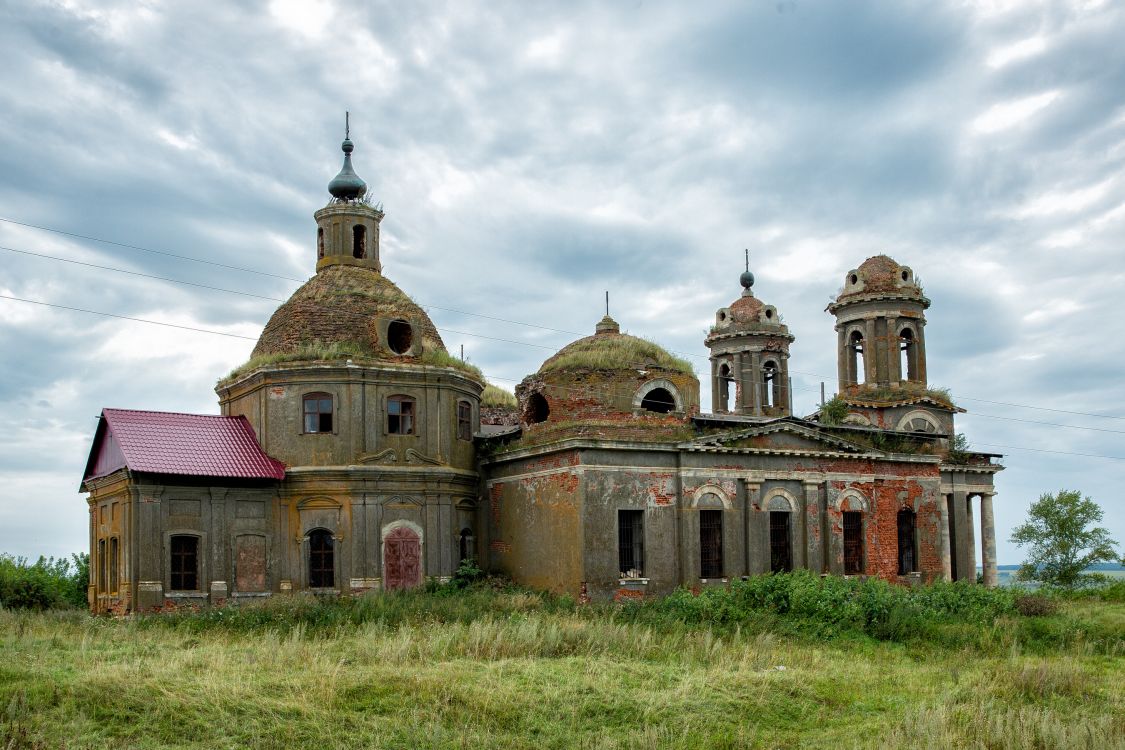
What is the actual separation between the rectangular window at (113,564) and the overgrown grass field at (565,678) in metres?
4.30

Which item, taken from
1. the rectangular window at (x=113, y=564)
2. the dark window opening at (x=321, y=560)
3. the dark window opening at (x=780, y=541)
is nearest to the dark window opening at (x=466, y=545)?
the dark window opening at (x=321, y=560)

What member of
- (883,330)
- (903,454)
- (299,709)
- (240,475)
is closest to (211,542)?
(240,475)

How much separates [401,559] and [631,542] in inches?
247

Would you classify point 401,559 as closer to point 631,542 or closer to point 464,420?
point 464,420

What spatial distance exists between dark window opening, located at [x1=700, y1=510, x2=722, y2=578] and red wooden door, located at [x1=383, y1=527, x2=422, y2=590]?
7.62 m

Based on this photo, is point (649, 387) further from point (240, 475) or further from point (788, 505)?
point (240, 475)

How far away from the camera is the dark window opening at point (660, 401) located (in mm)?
30797

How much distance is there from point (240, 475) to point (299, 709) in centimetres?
1540

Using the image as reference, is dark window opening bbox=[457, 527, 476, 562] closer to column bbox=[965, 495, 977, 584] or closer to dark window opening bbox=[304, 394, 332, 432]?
dark window opening bbox=[304, 394, 332, 432]

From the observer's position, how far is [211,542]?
28.7 metres

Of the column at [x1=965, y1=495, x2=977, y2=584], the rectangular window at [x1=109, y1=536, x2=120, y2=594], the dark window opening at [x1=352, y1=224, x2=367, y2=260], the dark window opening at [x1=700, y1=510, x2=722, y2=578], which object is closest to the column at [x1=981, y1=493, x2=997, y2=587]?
the column at [x1=965, y1=495, x2=977, y2=584]

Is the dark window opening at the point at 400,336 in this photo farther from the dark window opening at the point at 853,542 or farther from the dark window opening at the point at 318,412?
the dark window opening at the point at 853,542

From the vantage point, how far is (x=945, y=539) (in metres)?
36.8

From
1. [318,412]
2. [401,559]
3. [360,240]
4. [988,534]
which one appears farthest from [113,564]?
[988,534]
